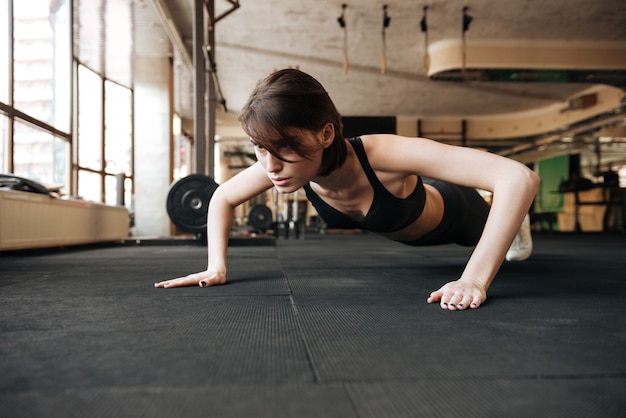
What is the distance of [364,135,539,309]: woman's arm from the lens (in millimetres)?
1091

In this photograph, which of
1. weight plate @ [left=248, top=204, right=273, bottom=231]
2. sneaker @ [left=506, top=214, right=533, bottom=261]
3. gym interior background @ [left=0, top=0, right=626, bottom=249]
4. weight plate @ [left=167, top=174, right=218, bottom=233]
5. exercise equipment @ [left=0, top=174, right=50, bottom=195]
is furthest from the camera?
weight plate @ [left=248, top=204, right=273, bottom=231]

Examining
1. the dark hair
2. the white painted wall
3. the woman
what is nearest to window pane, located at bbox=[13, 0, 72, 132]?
the white painted wall

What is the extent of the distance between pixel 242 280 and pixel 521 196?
0.89m

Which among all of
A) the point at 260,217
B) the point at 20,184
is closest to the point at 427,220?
the point at 20,184

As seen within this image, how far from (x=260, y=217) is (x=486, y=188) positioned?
4934mm

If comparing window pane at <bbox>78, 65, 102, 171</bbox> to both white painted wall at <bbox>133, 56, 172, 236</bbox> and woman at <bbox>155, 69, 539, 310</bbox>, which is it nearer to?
white painted wall at <bbox>133, 56, 172, 236</bbox>

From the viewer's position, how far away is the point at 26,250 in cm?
356

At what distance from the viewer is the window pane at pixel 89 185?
20.2ft

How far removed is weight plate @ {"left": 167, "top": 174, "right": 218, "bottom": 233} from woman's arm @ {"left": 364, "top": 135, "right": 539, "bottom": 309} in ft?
8.60

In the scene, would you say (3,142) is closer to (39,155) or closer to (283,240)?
(39,155)

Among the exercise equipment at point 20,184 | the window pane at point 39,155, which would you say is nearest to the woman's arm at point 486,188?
the exercise equipment at point 20,184

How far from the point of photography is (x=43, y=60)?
4613 millimetres

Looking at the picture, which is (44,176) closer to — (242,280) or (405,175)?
(242,280)

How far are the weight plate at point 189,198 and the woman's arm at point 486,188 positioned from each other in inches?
103
